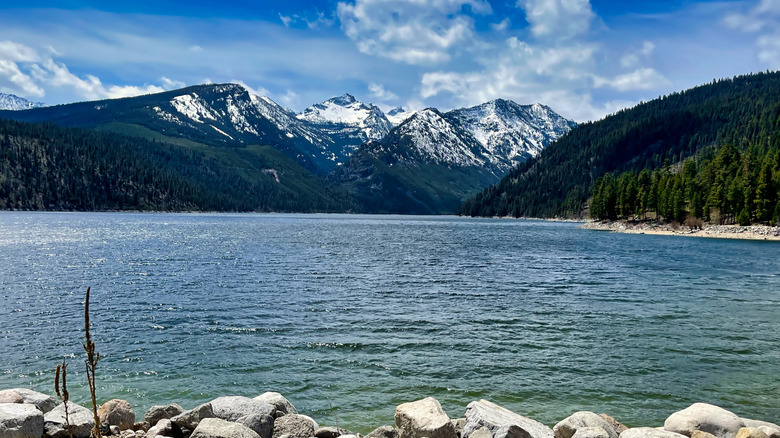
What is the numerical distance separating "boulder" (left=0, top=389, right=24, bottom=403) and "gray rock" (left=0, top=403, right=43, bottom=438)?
5.34 ft

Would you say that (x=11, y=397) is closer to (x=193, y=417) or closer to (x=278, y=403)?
(x=193, y=417)

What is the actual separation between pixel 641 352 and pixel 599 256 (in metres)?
66.2

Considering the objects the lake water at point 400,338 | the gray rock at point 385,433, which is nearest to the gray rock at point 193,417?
the lake water at point 400,338

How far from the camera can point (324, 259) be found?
250ft

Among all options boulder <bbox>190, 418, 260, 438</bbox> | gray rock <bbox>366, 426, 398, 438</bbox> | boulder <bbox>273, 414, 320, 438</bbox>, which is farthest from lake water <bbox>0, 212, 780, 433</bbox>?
boulder <bbox>190, 418, 260, 438</bbox>

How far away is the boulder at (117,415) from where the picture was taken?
52.2ft

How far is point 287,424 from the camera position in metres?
A: 15.7

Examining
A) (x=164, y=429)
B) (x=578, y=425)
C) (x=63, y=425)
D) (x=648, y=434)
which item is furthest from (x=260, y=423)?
(x=648, y=434)

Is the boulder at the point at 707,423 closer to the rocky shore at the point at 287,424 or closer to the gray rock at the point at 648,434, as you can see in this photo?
the rocky shore at the point at 287,424

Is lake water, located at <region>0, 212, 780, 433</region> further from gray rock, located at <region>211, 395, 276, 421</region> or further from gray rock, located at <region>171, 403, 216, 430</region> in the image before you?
gray rock, located at <region>171, 403, 216, 430</region>

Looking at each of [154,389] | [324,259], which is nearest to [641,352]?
[154,389]

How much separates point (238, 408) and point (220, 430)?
2250 mm

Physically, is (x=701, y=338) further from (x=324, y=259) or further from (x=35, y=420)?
(x=324, y=259)

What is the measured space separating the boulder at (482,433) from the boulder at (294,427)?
5.15 metres
